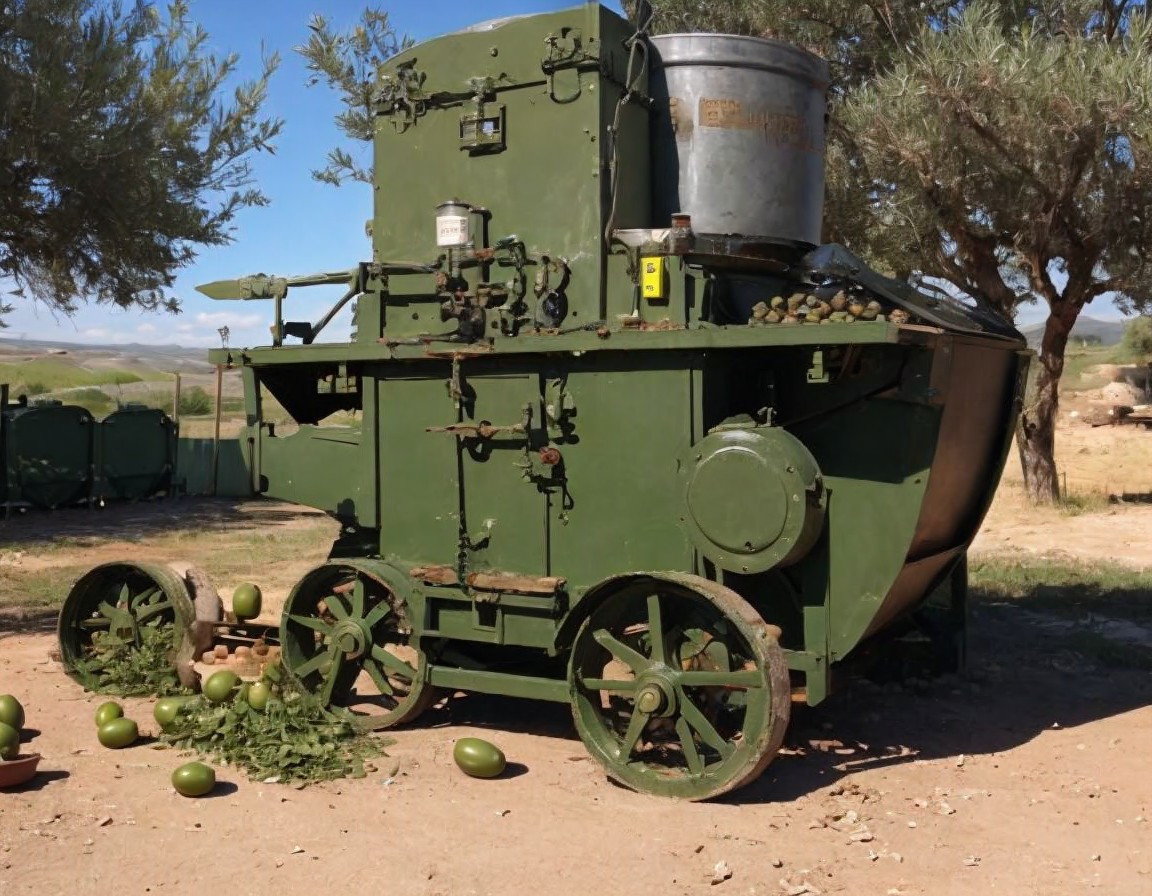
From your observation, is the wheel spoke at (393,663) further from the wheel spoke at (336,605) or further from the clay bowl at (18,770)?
the clay bowl at (18,770)

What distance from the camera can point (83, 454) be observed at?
59.8 feet

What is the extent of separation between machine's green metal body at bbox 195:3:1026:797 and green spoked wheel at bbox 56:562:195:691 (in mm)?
1083

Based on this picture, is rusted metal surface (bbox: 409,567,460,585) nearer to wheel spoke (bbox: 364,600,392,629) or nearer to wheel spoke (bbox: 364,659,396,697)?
wheel spoke (bbox: 364,600,392,629)

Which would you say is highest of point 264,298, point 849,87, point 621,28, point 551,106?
point 849,87

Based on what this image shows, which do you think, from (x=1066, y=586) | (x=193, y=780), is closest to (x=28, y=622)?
(x=193, y=780)

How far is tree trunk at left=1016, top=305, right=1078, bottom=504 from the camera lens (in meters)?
16.2

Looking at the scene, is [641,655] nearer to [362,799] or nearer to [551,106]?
[362,799]

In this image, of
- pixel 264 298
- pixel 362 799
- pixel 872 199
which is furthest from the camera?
pixel 872 199

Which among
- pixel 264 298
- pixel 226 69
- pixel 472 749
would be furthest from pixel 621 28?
pixel 226 69

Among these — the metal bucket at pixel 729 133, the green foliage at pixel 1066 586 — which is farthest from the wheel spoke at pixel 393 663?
the green foliage at pixel 1066 586

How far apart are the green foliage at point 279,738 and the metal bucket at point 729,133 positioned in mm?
3331

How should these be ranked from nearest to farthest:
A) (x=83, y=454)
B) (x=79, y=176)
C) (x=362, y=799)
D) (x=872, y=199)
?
(x=362, y=799)
(x=79, y=176)
(x=872, y=199)
(x=83, y=454)

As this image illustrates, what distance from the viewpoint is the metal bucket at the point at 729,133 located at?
6508 mm

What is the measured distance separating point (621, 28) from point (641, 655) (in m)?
3.41
